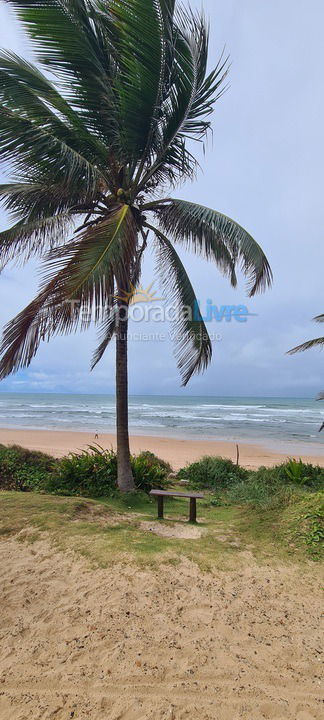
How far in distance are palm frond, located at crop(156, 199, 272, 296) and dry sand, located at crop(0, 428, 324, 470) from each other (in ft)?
26.4

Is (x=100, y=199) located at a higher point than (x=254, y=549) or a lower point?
higher

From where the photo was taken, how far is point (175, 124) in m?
5.09

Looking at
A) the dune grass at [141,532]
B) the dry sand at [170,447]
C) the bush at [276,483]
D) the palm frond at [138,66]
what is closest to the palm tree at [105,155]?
the palm frond at [138,66]

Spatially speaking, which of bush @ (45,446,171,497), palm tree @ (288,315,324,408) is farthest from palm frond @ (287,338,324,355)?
bush @ (45,446,171,497)

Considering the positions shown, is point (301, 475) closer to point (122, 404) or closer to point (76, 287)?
point (122, 404)

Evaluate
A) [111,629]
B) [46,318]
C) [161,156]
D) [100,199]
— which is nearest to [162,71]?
[161,156]

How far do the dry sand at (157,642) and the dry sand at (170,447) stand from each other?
8.67 m

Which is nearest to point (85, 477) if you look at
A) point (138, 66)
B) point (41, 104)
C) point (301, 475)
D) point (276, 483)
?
point (276, 483)

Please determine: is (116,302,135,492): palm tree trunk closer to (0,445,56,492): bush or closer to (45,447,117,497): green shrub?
(45,447,117,497): green shrub

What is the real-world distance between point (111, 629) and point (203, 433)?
21746 mm

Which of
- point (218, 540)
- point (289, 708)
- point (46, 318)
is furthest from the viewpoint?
point (218, 540)

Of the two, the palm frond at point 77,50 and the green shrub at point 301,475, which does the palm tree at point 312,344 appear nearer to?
the green shrub at point 301,475

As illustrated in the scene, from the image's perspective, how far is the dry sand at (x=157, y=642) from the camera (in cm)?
203

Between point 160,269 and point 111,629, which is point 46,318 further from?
point 160,269
